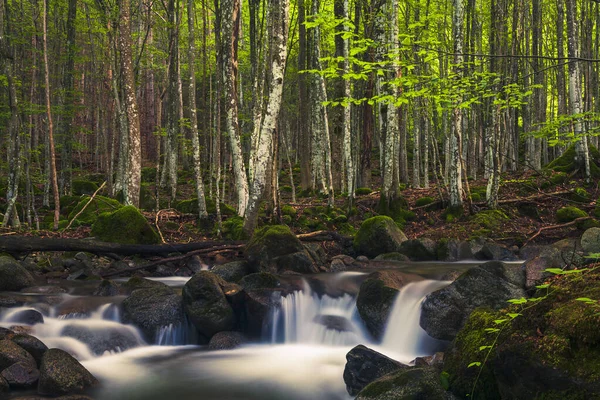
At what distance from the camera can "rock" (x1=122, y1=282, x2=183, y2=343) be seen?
8.31 meters

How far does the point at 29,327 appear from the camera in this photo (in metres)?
7.58

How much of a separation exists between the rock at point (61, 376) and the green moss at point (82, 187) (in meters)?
18.7

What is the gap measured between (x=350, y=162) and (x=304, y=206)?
9.56ft

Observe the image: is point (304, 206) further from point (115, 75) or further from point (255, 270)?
point (115, 75)

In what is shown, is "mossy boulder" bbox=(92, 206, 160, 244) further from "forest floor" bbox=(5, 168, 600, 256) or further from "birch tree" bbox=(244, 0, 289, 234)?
"birch tree" bbox=(244, 0, 289, 234)

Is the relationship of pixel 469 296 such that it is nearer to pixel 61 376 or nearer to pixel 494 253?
pixel 61 376

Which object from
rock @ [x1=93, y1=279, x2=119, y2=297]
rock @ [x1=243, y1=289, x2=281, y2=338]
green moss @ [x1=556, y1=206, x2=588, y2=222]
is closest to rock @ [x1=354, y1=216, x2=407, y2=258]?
green moss @ [x1=556, y1=206, x2=588, y2=222]

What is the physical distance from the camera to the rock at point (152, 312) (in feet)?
27.3

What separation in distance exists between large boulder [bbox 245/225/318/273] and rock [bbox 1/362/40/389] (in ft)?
17.3

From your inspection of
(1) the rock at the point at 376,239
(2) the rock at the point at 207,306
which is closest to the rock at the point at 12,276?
(2) the rock at the point at 207,306

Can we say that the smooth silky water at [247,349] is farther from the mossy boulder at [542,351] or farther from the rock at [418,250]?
the rock at [418,250]

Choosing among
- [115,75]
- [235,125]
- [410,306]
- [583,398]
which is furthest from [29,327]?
[115,75]

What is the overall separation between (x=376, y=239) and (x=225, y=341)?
5915 millimetres

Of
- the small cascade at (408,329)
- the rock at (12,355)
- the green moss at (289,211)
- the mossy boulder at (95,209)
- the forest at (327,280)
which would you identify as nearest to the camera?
the forest at (327,280)
